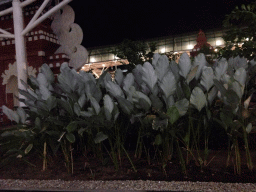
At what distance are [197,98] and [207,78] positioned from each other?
23 cm

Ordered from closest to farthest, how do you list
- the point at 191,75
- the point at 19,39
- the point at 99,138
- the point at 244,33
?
1. the point at 99,138
2. the point at 191,75
3. the point at 244,33
4. the point at 19,39

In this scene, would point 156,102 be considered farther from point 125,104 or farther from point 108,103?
point 108,103

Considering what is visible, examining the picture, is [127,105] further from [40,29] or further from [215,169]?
[40,29]

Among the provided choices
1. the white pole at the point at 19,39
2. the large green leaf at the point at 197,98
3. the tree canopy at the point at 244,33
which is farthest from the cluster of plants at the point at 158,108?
the white pole at the point at 19,39

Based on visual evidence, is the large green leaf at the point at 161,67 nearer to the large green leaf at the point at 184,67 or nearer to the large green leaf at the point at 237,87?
the large green leaf at the point at 184,67

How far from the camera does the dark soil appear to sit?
A: 2.19m

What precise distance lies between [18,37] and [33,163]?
324 cm

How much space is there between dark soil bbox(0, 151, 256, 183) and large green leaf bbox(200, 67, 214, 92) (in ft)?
2.35

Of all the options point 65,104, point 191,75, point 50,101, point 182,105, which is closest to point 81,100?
point 65,104

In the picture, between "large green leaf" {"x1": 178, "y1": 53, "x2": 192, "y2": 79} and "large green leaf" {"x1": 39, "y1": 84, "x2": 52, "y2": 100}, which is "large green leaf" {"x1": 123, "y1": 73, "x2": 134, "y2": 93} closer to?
"large green leaf" {"x1": 178, "y1": 53, "x2": 192, "y2": 79}

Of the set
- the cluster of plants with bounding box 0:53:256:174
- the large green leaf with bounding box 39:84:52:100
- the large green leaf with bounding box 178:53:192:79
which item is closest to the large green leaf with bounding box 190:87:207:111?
the cluster of plants with bounding box 0:53:256:174

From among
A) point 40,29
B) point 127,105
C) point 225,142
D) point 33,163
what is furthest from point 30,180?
point 40,29

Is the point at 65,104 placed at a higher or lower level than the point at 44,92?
lower

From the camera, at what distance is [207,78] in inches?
86.1
